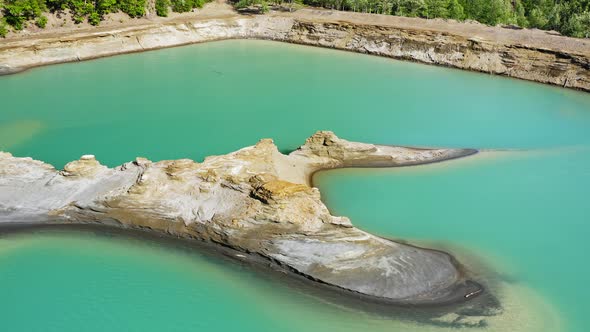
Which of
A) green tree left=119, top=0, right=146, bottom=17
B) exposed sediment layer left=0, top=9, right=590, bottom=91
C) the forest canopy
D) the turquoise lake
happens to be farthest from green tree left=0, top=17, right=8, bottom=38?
green tree left=119, top=0, right=146, bottom=17

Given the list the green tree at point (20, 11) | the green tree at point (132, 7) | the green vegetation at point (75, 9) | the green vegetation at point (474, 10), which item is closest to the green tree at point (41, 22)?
the green vegetation at point (75, 9)

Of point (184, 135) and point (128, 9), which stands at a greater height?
point (128, 9)

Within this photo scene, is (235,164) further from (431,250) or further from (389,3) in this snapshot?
(389,3)

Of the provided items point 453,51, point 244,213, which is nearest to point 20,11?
point 244,213

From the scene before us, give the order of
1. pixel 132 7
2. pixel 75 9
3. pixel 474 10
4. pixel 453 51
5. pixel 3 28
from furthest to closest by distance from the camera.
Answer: pixel 474 10
pixel 132 7
pixel 75 9
pixel 453 51
pixel 3 28

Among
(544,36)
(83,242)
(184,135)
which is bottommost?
(83,242)

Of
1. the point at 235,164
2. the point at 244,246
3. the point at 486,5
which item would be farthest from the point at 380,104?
the point at 486,5

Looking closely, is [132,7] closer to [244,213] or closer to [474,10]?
[474,10]
